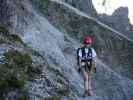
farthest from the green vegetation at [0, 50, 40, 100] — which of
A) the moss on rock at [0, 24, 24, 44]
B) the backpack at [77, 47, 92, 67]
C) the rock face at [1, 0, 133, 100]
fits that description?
the backpack at [77, 47, 92, 67]

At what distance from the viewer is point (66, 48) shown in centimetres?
2775

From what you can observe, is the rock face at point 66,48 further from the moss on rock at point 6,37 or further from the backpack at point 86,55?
the moss on rock at point 6,37

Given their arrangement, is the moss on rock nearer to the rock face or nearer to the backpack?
the rock face

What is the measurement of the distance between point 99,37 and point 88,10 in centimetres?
858

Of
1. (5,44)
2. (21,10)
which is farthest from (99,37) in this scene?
(5,44)

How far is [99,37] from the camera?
117 ft

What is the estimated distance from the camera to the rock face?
15820mm

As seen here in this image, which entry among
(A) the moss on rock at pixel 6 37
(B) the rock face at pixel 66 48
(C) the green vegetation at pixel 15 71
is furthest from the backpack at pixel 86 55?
(A) the moss on rock at pixel 6 37

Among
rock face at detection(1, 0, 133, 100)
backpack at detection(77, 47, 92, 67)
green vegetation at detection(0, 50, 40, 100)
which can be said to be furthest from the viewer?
backpack at detection(77, 47, 92, 67)

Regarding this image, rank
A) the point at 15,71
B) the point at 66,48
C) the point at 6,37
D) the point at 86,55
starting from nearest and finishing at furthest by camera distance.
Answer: the point at 15,71
the point at 86,55
the point at 6,37
the point at 66,48

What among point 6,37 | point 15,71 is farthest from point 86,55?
point 15,71

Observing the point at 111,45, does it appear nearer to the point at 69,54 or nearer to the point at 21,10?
the point at 69,54

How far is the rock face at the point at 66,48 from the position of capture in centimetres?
1582

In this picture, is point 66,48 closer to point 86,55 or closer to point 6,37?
point 6,37
